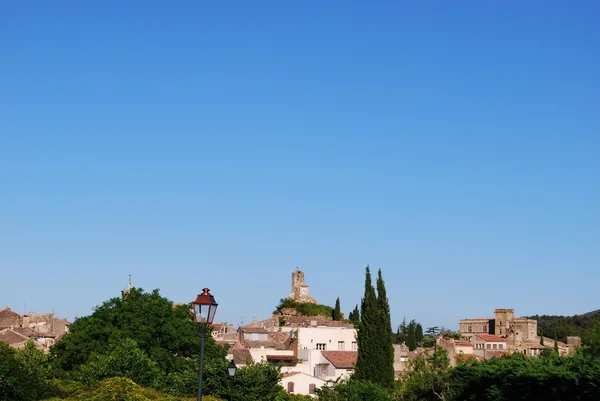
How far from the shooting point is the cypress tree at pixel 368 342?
5816 cm

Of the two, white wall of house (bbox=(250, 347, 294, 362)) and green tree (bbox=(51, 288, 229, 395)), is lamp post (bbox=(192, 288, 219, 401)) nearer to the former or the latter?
green tree (bbox=(51, 288, 229, 395))

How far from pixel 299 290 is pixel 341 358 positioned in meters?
80.3

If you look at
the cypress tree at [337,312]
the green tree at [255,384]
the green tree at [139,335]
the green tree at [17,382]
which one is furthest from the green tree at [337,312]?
the green tree at [17,382]

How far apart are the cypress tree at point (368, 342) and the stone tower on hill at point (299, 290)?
8074 centimetres

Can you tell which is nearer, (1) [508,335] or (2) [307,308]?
(2) [307,308]

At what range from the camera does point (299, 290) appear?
156 meters

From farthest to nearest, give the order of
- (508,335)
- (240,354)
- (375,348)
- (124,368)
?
(508,335) < (240,354) < (375,348) < (124,368)

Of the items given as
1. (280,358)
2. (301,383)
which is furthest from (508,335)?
(301,383)

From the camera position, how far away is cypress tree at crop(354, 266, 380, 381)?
58156 mm

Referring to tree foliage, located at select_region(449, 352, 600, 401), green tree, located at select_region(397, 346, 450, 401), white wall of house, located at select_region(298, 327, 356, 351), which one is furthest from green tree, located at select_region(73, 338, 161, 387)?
white wall of house, located at select_region(298, 327, 356, 351)

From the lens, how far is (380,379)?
57875 millimetres

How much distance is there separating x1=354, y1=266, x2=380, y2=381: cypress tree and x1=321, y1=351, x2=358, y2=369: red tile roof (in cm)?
1272

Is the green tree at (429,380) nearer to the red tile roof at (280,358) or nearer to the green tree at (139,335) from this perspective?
the green tree at (139,335)

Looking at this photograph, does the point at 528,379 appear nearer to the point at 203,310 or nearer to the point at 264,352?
the point at 203,310
